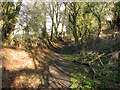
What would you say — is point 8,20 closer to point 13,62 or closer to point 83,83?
point 13,62

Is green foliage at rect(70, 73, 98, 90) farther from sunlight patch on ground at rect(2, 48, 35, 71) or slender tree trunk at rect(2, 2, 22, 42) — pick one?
slender tree trunk at rect(2, 2, 22, 42)

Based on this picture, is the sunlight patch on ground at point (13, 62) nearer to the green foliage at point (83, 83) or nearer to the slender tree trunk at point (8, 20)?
the slender tree trunk at point (8, 20)

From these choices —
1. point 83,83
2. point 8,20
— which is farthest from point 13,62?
point 83,83

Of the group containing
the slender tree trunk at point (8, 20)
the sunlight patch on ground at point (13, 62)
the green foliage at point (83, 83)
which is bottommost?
the green foliage at point (83, 83)

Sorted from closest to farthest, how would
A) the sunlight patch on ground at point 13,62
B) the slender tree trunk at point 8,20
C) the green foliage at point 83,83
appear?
the green foliage at point 83,83, the sunlight patch on ground at point 13,62, the slender tree trunk at point 8,20

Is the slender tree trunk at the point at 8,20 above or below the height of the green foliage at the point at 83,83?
above

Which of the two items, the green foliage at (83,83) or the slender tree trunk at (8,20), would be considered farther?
the slender tree trunk at (8,20)

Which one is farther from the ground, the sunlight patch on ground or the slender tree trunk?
the slender tree trunk

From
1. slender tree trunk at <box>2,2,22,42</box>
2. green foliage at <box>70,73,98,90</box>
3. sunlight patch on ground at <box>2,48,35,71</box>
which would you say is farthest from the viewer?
slender tree trunk at <box>2,2,22,42</box>

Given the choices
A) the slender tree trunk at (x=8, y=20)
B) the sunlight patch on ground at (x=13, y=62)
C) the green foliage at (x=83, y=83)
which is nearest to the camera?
the green foliage at (x=83, y=83)

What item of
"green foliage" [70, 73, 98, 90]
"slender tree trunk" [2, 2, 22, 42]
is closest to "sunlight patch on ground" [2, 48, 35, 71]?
"slender tree trunk" [2, 2, 22, 42]

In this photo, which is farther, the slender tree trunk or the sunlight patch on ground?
the slender tree trunk

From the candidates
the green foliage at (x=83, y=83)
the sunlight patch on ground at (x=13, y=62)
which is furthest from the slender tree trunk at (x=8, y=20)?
the green foliage at (x=83, y=83)

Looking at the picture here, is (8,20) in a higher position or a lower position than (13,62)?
A: higher
